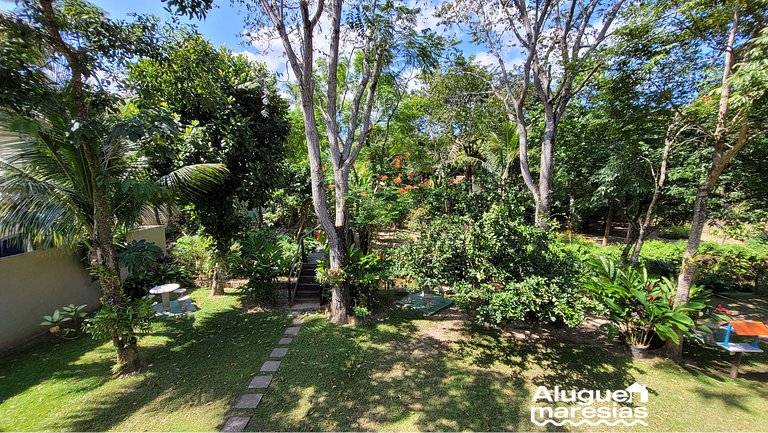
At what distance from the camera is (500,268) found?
16.7 ft

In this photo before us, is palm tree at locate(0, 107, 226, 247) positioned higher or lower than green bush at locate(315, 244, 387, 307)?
higher

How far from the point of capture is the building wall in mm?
5630

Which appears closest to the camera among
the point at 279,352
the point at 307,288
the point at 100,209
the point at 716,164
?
the point at 100,209

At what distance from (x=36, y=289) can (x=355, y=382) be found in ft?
23.5

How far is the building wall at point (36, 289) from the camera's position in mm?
5630

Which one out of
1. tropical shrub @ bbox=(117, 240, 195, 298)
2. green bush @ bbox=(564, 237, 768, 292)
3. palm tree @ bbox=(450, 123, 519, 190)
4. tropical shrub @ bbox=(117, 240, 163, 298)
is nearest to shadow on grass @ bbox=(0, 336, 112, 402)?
tropical shrub @ bbox=(117, 240, 195, 298)

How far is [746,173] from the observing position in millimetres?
7363

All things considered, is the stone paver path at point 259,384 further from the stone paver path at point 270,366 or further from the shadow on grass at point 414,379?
the shadow on grass at point 414,379

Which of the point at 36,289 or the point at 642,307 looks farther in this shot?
the point at 36,289

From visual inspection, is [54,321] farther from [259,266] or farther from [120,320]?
[259,266]

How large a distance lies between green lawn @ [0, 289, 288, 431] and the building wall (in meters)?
0.66

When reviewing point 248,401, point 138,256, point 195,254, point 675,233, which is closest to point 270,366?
point 248,401

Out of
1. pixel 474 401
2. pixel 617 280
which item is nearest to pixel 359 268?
pixel 474 401

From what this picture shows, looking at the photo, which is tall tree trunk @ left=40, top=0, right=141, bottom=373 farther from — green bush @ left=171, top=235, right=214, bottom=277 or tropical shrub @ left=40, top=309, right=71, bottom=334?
green bush @ left=171, top=235, right=214, bottom=277
